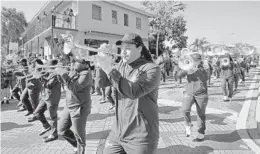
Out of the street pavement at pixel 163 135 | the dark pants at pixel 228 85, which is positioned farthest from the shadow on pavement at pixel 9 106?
the dark pants at pixel 228 85

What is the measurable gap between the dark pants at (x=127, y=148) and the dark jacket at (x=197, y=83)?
290cm

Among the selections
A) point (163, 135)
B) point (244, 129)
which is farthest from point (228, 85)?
point (163, 135)

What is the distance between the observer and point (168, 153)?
164 inches

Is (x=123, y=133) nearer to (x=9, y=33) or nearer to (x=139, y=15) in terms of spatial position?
(x=139, y=15)

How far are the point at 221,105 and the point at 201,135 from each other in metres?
4.07

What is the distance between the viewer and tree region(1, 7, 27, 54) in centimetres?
3250

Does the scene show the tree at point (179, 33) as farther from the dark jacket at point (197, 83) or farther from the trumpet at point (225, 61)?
the dark jacket at point (197, 83)

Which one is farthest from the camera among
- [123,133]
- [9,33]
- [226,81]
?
[9,33]

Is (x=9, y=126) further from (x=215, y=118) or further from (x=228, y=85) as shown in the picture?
(x=228, y=85)

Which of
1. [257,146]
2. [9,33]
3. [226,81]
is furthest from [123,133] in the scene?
[9,33]

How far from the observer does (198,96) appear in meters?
4.88

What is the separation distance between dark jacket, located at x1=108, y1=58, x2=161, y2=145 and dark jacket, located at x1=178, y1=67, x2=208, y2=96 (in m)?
2.77

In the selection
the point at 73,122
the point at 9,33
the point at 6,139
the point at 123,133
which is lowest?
the point at 6,139

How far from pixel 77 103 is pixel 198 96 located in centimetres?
259
